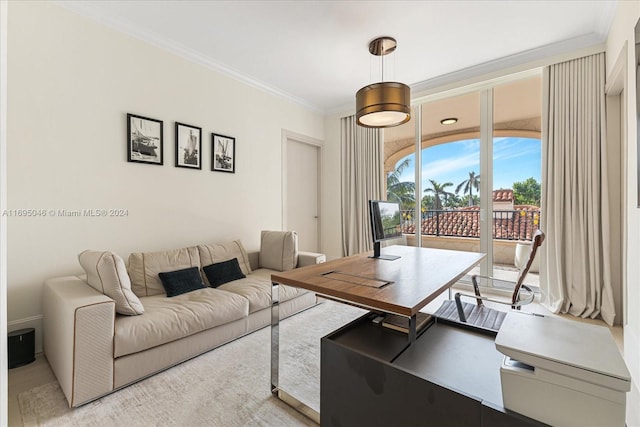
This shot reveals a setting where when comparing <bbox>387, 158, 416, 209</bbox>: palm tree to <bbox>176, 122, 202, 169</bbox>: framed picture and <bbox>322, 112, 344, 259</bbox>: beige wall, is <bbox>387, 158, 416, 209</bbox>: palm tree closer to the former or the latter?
<bbox>322, 112, 344, 259</bbox>: beige wall

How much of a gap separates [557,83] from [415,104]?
1.61 meters

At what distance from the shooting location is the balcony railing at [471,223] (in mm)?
3564

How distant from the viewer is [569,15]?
8.52ft

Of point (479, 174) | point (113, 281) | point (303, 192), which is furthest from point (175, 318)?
point (479, 174)

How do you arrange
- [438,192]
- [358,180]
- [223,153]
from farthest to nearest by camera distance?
[358,180] < [438,192] < [223,153]

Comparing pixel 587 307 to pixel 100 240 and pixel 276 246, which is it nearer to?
pixel 276 246

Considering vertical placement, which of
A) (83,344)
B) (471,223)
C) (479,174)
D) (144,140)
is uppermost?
(144,140)

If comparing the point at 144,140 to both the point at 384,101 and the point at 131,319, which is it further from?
the point at 384,101

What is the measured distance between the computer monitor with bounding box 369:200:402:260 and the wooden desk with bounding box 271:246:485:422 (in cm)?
16

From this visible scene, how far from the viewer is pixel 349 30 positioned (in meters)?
2.75

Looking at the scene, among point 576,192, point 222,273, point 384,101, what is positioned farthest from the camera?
point 576,192

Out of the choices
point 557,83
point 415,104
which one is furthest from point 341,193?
point 557,83

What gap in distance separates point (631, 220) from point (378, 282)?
206 centimetres

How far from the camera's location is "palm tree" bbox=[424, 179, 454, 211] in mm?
4085
